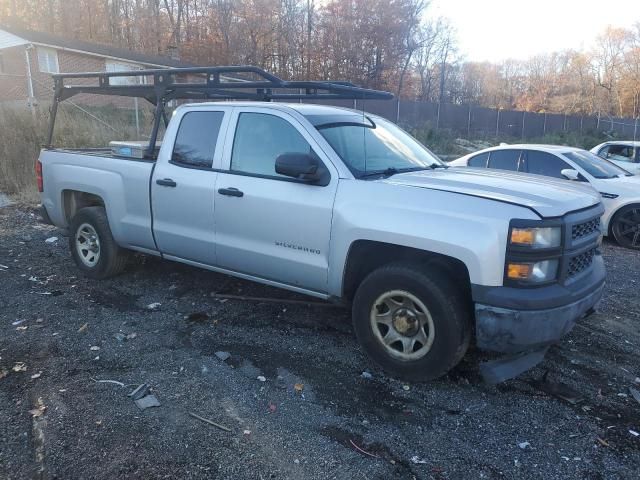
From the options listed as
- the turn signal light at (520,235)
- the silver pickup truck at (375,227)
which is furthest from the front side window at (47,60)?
the turn signal light at (520,235)

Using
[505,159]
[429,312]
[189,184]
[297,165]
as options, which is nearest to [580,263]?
[429,312]

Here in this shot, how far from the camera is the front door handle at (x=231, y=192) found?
14.6 ft

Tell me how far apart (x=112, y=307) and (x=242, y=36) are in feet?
146

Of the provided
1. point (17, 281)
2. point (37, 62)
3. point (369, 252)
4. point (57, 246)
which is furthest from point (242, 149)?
point (37, 62)

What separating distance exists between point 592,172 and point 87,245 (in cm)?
771

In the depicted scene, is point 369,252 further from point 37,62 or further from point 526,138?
point 526,138

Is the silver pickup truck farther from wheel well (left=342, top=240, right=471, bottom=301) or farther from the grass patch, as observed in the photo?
the grass patch

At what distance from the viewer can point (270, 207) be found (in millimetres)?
4277

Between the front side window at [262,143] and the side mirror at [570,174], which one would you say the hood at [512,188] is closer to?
the front side window at [262,143]

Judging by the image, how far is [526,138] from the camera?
3547 centimetres

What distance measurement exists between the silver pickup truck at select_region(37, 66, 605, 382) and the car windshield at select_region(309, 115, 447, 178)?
0.05 feet

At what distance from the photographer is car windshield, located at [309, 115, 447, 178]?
4.20 meters

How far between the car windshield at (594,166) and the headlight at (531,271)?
20.4 ft

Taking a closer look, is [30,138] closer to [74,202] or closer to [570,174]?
[74,202]
